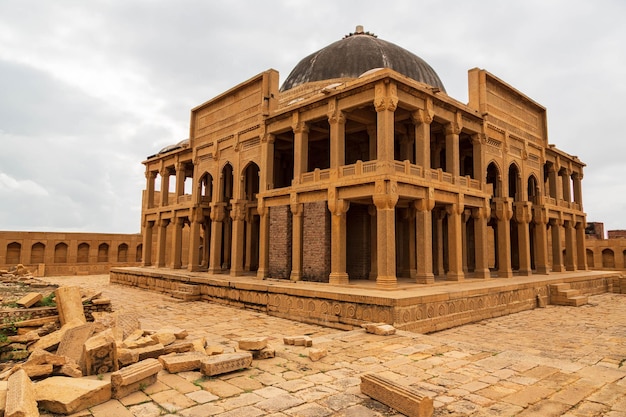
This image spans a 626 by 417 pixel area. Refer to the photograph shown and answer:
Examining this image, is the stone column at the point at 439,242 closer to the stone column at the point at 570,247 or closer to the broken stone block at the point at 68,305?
the stone column at the point at 570,247

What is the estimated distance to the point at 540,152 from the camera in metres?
23.9

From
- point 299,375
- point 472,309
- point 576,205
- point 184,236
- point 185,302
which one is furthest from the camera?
point 184,236

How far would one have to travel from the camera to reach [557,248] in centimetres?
2505

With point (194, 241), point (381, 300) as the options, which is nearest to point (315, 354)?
point (381, 300)

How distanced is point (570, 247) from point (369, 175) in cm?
1933

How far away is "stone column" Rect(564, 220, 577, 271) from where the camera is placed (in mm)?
26469

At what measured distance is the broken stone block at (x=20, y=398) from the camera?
3.85 m

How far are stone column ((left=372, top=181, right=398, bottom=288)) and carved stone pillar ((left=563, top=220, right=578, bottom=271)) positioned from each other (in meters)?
18.5

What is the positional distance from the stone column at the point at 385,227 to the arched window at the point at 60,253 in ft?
90.3

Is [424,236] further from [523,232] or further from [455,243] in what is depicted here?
[523,232]

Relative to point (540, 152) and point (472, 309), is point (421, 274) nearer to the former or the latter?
point (472, 309)

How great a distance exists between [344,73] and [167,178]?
13998 millimetres

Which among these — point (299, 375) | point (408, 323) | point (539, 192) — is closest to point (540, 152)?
point (539, 192)

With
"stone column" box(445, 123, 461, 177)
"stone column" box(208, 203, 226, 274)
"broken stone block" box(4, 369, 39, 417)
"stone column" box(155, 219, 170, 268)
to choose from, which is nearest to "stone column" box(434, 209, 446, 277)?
"stone column" box(445, 123, 461, 177)
